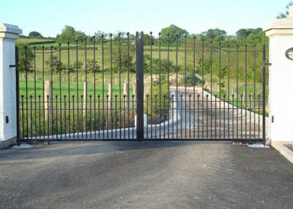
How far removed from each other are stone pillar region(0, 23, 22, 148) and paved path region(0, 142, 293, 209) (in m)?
0.61

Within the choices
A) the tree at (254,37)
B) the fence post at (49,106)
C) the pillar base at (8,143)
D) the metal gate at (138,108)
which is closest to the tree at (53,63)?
the metal gate at (138,108)

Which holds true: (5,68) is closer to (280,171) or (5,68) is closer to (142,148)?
(142,148)

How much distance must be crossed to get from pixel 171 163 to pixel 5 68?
4.63 meters

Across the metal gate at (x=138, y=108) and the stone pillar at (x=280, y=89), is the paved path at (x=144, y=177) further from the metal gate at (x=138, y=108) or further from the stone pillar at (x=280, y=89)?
the metal gate at (x=138, y=108)

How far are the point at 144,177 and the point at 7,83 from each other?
4904 millimetres

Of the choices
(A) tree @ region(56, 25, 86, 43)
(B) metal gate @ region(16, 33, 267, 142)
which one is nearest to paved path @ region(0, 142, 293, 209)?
(B) metal gate @ region(16, 33, 267, 142)

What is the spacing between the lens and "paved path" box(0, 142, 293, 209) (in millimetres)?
7656

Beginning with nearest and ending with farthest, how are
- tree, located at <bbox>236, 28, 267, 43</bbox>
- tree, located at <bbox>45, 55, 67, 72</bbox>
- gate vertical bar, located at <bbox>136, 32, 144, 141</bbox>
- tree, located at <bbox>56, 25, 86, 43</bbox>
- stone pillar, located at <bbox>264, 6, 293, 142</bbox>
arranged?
stone pillar, located at <bbox>264, 6, 293, 142</bbox> < gate vertical bar, located at <bbox>136, 32, 144, 141</bbox> < tree, located at <bbox>45, 55, 67, 72</bbox> < tree, located at <bbox>56, 25, 86, 43</bbox> < tree, located at <bbox>236, 28, 267, 43</bbox>

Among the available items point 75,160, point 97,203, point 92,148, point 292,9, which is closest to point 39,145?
point 92,148

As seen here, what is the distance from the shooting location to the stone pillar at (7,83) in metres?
12.2

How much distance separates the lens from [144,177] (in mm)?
9156

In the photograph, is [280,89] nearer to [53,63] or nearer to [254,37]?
[53,63]

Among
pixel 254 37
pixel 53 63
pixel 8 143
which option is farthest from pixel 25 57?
pixel 254 37

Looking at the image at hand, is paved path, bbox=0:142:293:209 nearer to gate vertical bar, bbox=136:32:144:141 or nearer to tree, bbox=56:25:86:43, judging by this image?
gate vertical bar, bbox=136:32:144:141
